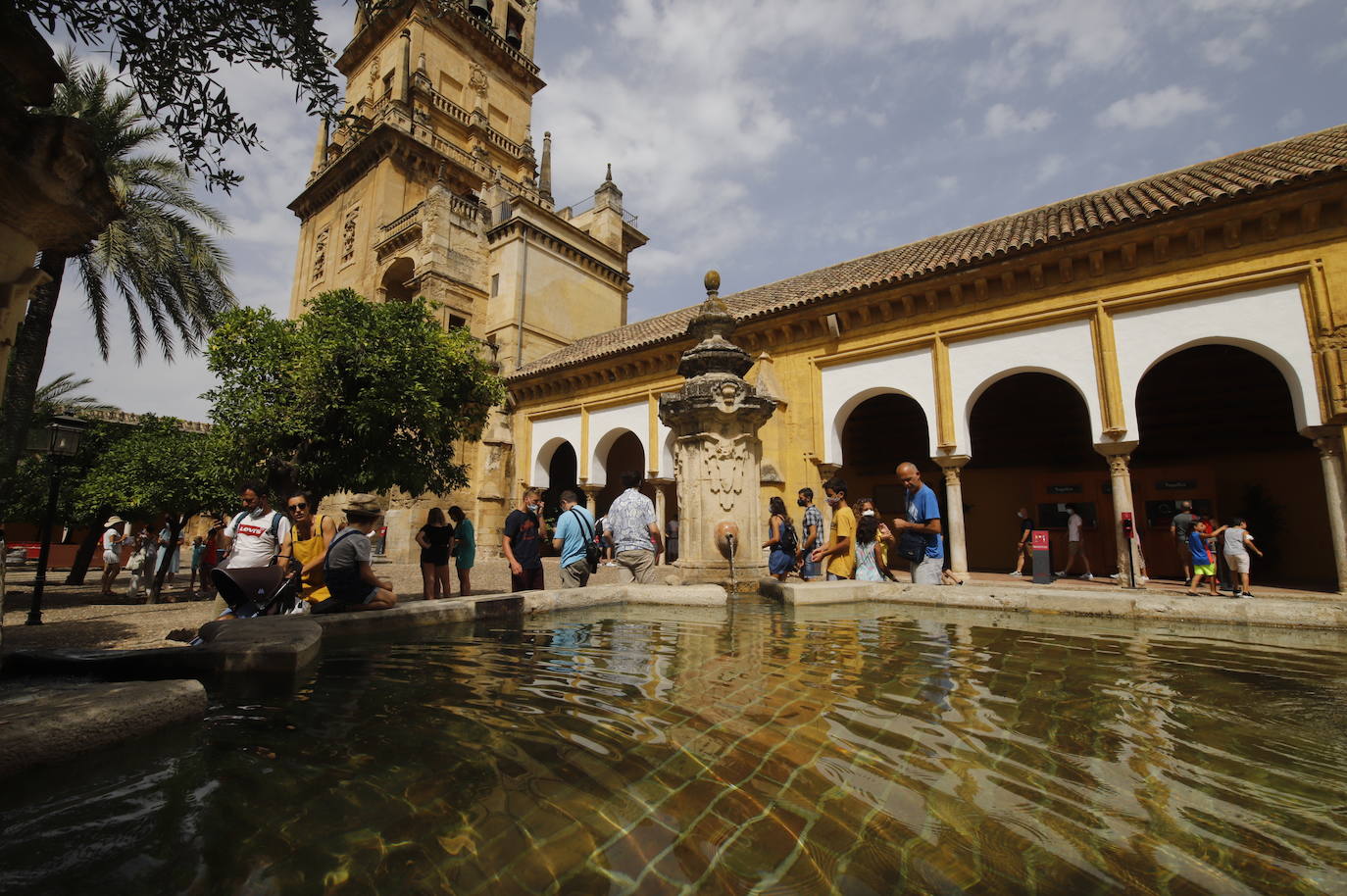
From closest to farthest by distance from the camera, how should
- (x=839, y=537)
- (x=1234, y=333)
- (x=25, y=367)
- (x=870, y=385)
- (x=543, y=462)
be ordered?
1. (x=839, y=537)
2. (x=25, y=367)
3. (x=1234, y=333)
4. (x=870, y=385)
5. (x=543, y=462)

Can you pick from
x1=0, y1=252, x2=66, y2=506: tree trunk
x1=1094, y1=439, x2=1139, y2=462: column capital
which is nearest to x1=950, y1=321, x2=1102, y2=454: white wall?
x1=1094, y1=439, x2=1139, y2=462: column capital

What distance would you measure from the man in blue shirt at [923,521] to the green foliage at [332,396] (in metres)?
6.38

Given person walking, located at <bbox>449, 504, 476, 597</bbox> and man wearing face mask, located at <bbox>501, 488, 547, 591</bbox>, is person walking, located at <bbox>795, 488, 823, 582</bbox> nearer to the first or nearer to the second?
man wearing face mask, located at <bbox>501, 488, 547, 591</bbox>

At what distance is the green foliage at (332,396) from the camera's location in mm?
8289

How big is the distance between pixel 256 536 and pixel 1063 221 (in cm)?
1360

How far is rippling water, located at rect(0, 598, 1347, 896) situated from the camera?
135 centimetres

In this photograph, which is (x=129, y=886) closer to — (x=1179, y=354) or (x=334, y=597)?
(x=334, y=597)

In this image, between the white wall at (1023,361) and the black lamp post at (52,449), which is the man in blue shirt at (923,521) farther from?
the black lamp post at (52,449)

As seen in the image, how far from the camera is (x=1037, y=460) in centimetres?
1501

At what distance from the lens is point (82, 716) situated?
1.83 metres

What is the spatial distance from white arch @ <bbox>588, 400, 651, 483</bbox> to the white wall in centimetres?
768

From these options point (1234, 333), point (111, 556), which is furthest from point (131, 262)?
point (1234, 333)

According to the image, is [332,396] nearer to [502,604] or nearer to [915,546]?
[502,604]

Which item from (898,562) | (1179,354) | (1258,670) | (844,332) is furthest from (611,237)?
(1258,670)
